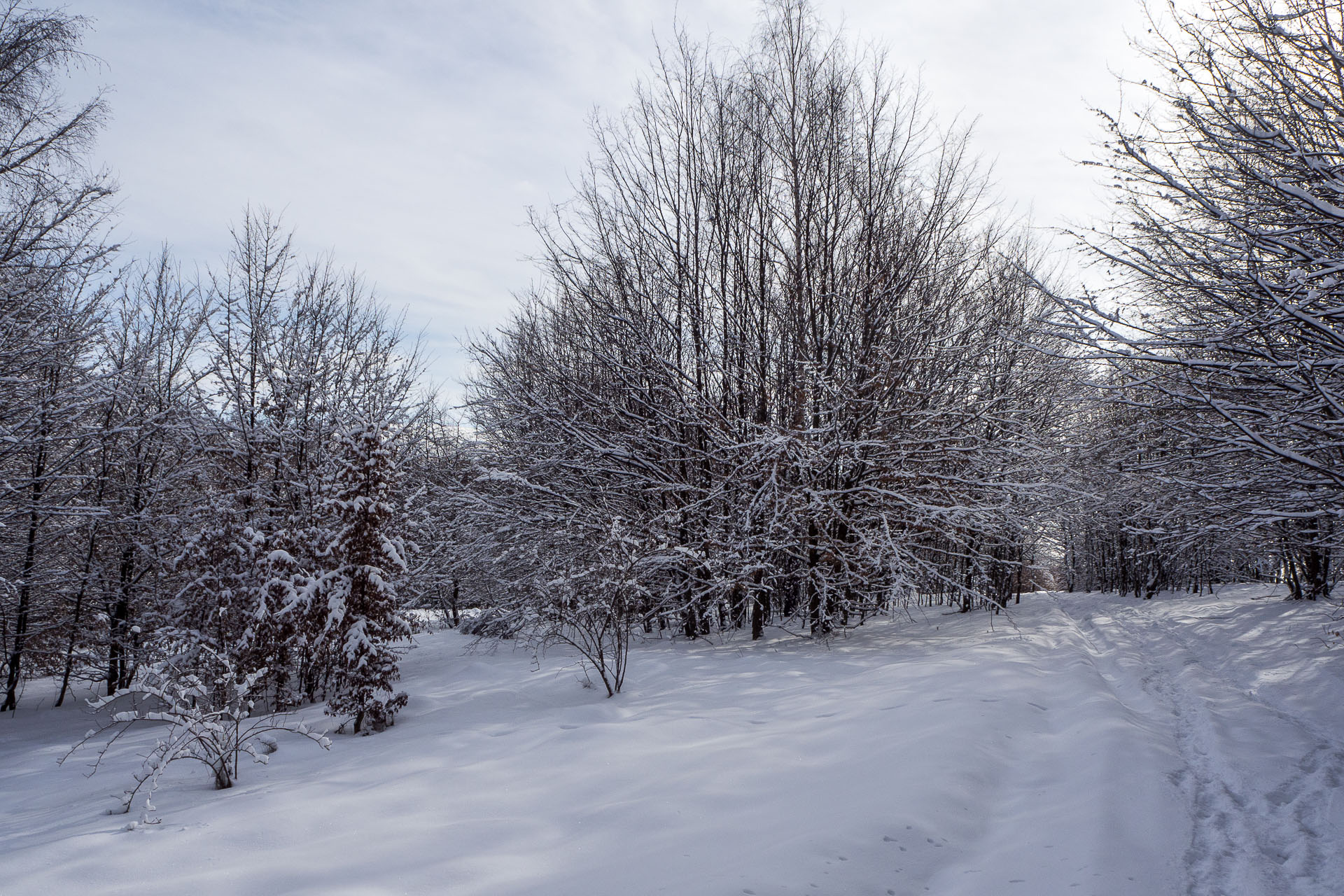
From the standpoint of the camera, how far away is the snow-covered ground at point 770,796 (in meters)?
3.09

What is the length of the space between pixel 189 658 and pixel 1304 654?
50.3 ft

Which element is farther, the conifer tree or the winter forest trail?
the conifer tree

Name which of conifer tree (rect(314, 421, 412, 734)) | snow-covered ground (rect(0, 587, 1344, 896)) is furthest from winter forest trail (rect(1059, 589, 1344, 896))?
conifer tree (rect(314, 421, 412, 734))

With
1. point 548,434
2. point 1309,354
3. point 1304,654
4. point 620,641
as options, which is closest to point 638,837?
point 620,641

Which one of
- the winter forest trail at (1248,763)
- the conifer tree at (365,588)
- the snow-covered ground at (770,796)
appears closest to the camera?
the snow-covered ground at (770,796)

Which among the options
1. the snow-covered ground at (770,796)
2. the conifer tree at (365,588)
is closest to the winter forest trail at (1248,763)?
the snow-covered ground at (770,796)

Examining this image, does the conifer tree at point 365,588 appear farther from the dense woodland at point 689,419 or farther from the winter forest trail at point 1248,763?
the winter forest trail at point 1248,763

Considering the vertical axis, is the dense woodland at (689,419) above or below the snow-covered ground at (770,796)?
above

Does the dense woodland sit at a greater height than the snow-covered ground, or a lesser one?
greater

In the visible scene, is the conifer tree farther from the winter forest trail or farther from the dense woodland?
the winter forest trail

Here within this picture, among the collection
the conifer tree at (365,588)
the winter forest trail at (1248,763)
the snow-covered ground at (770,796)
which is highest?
the conifer tree at (365,588)

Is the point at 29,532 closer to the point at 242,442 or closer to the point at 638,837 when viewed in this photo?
the point at 242,442

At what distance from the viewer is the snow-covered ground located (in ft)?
10.1

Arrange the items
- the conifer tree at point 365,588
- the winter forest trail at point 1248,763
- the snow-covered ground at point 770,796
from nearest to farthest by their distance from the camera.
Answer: the snow-covered ground at point 770,796 → the winter forest trail at point 1248,763 → the conifer tree at point 365,588
